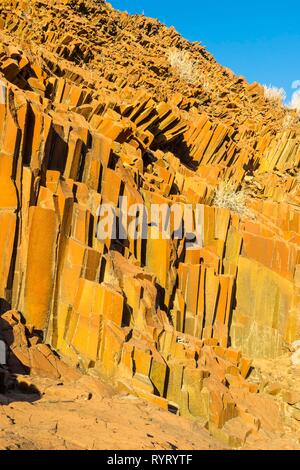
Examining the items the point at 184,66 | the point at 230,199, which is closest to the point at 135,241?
the point at 230,199

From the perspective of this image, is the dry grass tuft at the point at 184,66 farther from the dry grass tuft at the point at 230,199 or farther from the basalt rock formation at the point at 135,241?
the dry grass tuft at the point at 230,199

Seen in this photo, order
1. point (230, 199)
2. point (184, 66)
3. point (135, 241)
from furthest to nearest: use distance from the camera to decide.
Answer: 1. point (184, 66)
2. point (230, 199)
3. point (135, 241)

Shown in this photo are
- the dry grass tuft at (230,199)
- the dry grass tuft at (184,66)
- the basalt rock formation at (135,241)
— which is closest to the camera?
the basalt rock formation at (135,241)

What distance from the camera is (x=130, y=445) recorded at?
507cm

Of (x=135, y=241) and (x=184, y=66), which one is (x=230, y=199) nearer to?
(x=135, y=241)

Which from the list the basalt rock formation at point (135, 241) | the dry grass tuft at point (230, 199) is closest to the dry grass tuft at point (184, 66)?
the basalt rock formation at point (135, 241)

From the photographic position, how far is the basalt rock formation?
7.65 meters

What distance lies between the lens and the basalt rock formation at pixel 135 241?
7.65 meters

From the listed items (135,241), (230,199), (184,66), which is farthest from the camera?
(184,66)

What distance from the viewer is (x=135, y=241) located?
10.3 meters

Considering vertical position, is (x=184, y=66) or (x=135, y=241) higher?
(x=184, y=66)

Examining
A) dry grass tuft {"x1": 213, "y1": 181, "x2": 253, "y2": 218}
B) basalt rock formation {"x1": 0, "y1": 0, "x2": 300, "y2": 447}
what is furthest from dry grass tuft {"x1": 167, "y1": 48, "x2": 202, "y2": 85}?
dry grass tuft {"x1": 213, "y1": 181, "x2": 253, "y2": 218}
